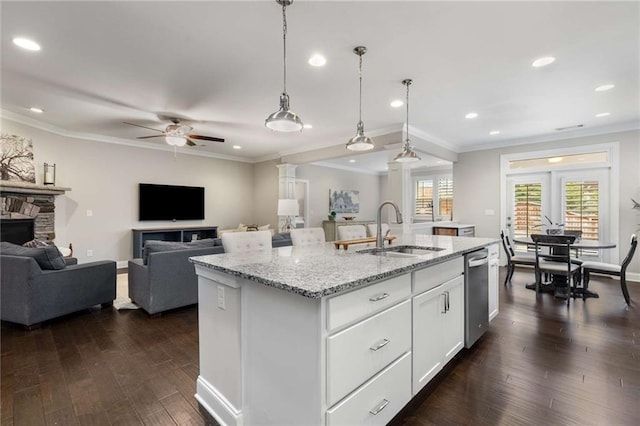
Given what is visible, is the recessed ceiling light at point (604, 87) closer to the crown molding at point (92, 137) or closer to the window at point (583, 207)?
the window at point (583, 207)

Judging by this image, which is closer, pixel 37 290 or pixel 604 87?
pixel 37 290

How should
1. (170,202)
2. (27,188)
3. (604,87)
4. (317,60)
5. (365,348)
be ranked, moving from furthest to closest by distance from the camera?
(170,202), (27,188), (604,87), (317,60), (365,348)

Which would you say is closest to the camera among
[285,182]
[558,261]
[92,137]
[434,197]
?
[558,261]

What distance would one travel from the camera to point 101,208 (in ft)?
19.5

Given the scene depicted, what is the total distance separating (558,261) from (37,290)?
6222 millimetres

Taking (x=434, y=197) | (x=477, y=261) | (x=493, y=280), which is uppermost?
(x=434, y=197)

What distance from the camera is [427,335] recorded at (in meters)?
1.96

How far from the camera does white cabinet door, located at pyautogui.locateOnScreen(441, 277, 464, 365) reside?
7.13 feet

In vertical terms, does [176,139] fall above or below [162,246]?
above

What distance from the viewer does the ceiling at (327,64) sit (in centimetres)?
222

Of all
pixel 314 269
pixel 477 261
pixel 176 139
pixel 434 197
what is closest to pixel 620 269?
pixel 477 261

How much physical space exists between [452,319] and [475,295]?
1.49 feet

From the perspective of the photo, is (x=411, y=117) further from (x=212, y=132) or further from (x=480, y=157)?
(x=212, y=132)

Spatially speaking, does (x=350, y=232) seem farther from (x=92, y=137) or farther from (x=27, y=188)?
(x=92, y=137)
